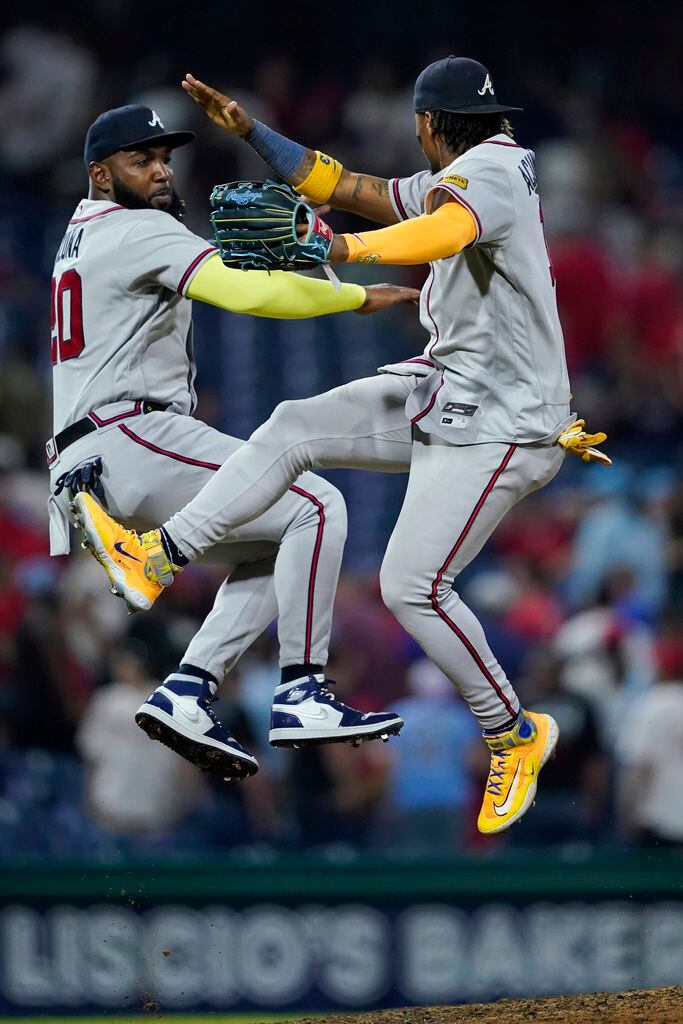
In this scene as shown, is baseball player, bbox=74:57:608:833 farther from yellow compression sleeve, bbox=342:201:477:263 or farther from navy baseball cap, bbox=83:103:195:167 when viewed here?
navy baseball cap, bbox=83:103:195:167

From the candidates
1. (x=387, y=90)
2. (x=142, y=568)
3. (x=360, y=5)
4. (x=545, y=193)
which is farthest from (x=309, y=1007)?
(x=360, y=5)

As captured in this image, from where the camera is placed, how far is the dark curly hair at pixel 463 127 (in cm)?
447

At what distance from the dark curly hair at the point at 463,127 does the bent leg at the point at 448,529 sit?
0.88 metres

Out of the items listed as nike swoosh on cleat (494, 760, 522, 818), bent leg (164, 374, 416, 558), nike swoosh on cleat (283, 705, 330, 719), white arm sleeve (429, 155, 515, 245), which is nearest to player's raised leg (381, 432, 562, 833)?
bent leg (164, 374, 416, 558)

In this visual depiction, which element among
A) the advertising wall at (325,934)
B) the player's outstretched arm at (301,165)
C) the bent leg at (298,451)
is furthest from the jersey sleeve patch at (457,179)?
the advertising wall at (325,934)

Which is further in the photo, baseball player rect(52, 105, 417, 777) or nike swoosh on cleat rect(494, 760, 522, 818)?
nike swoosh on cleat rect(494, 760, 522, 818)

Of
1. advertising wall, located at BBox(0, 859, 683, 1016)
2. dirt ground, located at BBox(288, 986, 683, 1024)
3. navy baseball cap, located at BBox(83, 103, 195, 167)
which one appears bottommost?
advertising wall, located at BBox(0, 859, 683, 1016)

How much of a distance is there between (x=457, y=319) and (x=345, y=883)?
3506 mm

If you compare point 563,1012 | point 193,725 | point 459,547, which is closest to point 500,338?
point 459,547

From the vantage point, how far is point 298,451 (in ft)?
14.9

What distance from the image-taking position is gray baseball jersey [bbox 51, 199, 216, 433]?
4.61 meters

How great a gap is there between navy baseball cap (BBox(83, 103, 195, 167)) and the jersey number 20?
1.34ft

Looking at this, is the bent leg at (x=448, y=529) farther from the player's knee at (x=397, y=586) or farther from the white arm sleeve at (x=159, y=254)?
the white arm sleeve at (x=159, y=254)

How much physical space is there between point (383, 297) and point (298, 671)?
1183 millimetres
